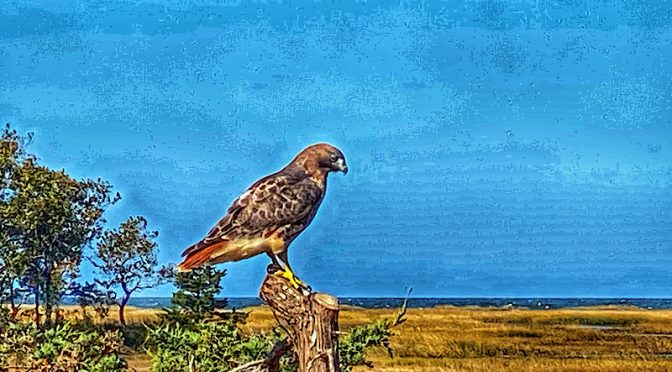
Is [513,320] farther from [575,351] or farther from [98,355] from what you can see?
[98,355]

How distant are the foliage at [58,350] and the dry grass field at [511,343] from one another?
17.0 ft

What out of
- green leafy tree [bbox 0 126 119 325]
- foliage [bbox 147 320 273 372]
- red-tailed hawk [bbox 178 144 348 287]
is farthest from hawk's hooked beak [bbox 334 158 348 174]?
green leafy tree [bbox 0 126 119 325]

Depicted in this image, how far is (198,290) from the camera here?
6.61 meters

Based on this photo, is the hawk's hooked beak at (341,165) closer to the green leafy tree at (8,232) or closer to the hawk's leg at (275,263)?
the hawk's leg at (275,263)

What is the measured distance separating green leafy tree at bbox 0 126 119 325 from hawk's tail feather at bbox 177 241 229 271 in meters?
6.13

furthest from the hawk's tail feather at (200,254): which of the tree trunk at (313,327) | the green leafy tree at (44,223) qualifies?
the green leafy tree at (44,223)

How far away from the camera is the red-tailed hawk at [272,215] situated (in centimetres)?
488

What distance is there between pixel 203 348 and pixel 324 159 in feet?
4.48

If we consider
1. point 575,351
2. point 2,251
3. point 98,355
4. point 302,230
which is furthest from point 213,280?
point 575,351

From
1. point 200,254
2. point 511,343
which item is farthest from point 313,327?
point 511,343

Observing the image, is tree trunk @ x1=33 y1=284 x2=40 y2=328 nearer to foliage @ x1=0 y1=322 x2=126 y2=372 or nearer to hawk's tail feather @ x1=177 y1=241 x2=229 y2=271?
foliage @ x1=0 y1=322 x2=126 y2=372

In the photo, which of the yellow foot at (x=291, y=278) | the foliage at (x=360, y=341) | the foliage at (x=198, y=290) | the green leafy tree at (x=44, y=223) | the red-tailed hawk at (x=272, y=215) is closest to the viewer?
the yellow foot at (x=291, y=278)

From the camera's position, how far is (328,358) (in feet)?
15.2

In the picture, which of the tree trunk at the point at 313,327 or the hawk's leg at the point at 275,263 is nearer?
the tree trunk at the point at 313,327
